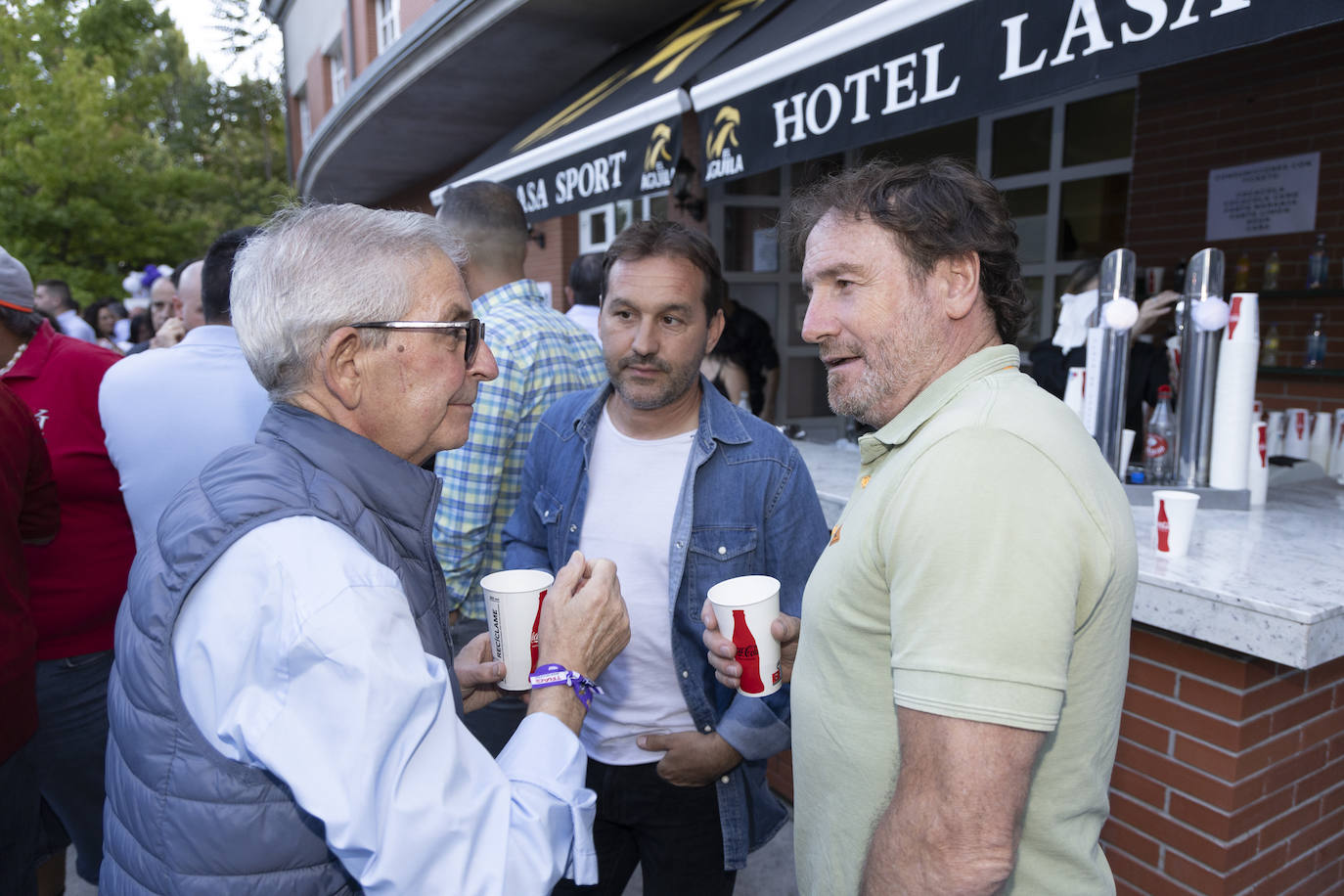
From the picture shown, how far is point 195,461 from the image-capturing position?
2619 mm

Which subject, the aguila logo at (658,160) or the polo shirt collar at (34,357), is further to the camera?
the aguila logo at (658,160)

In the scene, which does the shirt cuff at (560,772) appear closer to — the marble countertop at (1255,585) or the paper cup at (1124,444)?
the marble countertop at (1255,585)

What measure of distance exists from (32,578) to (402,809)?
2290 millimetres

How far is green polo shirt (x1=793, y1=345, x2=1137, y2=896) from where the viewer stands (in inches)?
40.4

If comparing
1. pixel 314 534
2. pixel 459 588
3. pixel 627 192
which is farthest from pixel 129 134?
pixel 314 534

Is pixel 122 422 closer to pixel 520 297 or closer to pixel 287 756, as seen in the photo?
pixel 520 297

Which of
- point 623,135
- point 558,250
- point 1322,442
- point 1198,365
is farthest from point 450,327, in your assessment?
point 558,250

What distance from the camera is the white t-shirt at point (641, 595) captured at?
2100 millimetres

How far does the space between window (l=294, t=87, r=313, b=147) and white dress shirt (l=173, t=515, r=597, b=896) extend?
60.0 feet

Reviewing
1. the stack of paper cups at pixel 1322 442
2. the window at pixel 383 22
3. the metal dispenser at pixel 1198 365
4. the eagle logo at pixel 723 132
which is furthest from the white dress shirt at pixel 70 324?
the stack of paper cups at pixel 1322 442

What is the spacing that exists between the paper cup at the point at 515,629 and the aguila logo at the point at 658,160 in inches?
104

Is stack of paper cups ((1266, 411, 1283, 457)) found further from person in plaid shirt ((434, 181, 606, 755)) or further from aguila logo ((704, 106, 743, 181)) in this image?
person in plaid shirt ((434, 181, 606, 755))

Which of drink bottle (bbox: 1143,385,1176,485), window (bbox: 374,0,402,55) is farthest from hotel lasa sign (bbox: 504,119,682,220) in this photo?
window (bbox: 374,0,402,55)

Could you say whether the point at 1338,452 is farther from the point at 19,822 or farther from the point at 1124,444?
the point at 19,822
